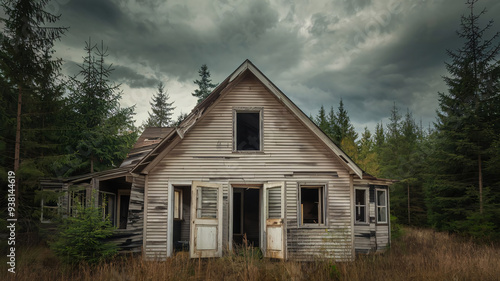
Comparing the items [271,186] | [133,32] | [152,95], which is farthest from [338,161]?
[152,95]

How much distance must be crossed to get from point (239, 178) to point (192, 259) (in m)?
2.89

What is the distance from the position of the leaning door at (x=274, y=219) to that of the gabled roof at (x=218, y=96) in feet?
7.50

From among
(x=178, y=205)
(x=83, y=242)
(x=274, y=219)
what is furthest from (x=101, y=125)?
(x=274, y=219)

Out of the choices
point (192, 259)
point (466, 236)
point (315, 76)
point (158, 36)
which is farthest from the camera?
point (315, 76)

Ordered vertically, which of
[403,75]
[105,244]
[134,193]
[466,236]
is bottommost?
[466,236]

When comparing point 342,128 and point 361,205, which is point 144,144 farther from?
Result: point 342,128

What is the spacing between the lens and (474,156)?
16.8m

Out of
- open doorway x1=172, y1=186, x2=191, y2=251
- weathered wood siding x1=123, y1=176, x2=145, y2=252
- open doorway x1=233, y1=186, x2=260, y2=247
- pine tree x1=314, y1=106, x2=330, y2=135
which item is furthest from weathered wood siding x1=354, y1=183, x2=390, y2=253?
pine tree x1=314, y1=106, x2=330, y2=135

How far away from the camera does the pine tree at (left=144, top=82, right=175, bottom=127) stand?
46.5m

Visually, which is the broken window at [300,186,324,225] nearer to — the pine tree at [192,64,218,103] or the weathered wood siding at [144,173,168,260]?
the weathered wood siding at [144,173,168,260]

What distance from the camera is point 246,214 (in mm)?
15273

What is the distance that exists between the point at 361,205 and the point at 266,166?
4.92m

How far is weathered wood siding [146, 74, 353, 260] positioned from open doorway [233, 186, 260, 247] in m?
4.61

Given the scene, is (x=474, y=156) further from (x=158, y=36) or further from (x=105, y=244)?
(x=158, y=36)
